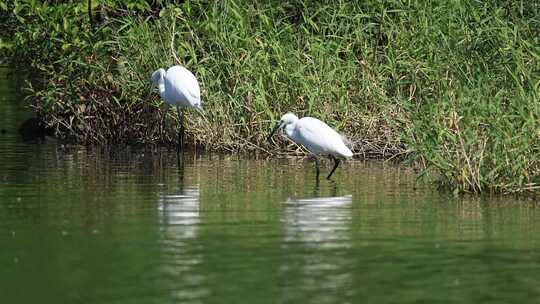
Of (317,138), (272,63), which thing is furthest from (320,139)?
(272,63)

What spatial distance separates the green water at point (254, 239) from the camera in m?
8.40

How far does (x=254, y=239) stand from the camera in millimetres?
10359

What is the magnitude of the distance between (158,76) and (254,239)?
25.0ft

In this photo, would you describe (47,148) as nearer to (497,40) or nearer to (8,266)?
(497,40)

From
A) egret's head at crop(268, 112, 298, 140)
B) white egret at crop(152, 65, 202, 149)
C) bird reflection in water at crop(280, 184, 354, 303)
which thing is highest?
white egret at crop(152, 65, 202, 149)

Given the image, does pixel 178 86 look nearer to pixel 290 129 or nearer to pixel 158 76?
pixel 158 76

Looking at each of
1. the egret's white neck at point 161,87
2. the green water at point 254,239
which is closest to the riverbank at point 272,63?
the egret's white neck at point 161,87

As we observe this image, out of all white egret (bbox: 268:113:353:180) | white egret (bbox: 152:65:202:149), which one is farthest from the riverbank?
white egret (bbox: 268:113:353:180)

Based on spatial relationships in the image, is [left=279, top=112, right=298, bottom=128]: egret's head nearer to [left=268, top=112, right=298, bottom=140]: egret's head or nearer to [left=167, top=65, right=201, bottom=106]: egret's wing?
[left=268, top=112, right=298, bottom=140]: egret's head

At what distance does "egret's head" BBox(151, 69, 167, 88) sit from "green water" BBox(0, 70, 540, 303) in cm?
199

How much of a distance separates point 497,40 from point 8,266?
8507 mm

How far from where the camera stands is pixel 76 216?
1159cm

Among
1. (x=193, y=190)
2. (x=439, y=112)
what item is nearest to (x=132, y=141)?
(x=193, y=190)

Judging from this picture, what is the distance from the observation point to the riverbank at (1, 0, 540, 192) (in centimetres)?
1633
